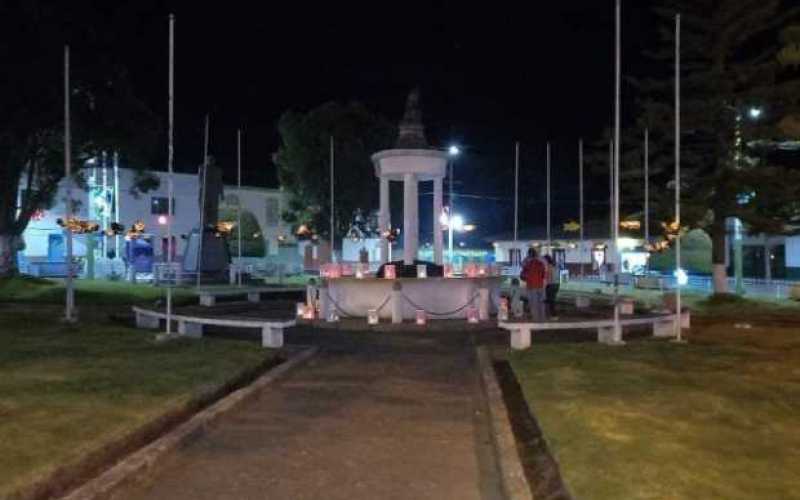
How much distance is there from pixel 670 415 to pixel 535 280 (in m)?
10.8

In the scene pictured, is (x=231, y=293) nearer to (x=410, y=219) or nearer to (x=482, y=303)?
(x=410, y=219)

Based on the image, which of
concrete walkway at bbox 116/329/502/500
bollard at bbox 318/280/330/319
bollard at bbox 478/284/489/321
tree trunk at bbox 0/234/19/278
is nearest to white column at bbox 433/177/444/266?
bollard at bbox 478/284/489/321

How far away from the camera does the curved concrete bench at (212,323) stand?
17453mm

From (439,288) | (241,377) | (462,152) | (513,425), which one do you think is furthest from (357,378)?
(462,152)

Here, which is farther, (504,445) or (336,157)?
(336,157)

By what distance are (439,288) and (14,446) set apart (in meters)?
15.9

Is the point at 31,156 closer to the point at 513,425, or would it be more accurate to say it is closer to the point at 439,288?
the point at 439,288

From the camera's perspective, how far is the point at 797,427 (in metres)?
9.52

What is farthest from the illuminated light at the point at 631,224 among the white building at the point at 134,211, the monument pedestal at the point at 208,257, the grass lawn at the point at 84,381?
the white building at the point at 134,211

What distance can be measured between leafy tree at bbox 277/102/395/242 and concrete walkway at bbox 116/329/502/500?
40.5 metres

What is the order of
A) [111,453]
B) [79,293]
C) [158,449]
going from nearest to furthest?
[111,453] < [158,449] < [79,293]

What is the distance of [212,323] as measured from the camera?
18562 millimetres

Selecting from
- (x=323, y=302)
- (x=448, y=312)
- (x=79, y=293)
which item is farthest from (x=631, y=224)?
(x=79, y=293)

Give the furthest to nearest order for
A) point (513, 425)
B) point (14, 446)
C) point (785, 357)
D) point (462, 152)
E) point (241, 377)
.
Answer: point (462, 152), point (785, 357), point (241, 377), point (513, 425), point (14, 446)
